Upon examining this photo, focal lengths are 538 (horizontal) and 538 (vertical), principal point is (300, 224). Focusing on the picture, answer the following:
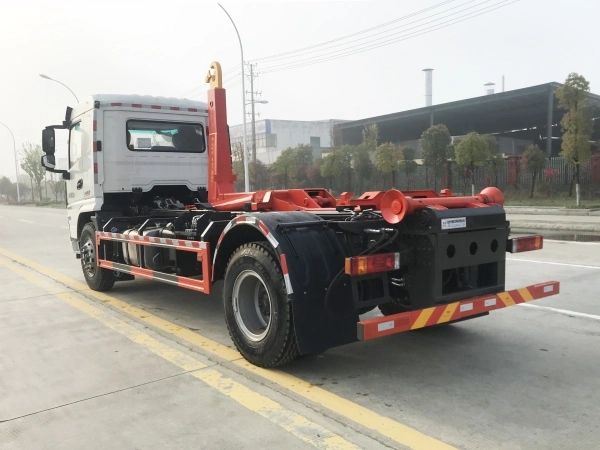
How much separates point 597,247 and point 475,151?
15.3 m

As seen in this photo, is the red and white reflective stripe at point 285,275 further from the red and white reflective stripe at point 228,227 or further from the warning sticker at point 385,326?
the red and white reflective stripe at point 228,227

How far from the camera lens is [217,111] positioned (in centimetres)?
713

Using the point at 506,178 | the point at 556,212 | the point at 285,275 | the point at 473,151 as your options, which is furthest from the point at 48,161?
the point at 506,178

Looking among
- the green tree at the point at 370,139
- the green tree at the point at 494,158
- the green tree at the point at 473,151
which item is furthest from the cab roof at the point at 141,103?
the green tree at the point at 370,139

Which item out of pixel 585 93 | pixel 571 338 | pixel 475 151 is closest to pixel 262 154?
pixel 475 151

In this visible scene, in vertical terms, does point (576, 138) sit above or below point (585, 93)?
below

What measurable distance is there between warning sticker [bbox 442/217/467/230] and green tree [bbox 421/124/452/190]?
26.1 meters

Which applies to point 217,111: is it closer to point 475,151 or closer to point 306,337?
point 306,337

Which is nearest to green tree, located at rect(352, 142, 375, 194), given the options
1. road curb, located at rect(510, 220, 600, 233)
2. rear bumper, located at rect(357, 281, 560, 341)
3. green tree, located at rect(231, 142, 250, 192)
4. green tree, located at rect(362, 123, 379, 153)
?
green tree, located at rect(362, 123, 379, 153)

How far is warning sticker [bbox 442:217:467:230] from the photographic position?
158 inches

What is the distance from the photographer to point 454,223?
4.07m

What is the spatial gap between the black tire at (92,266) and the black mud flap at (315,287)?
4.36 meters

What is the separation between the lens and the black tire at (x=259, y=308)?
13.6 ft

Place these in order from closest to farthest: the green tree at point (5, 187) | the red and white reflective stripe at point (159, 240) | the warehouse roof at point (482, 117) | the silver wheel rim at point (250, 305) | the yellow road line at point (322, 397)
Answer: the yellow road line at point (322, 397)
the silver wheel rim at point (250, 305)
the red and white reflective stripe at point (159, 240)
the warehouse roof at point (482, 117)
the green tree at point (5, 187)
